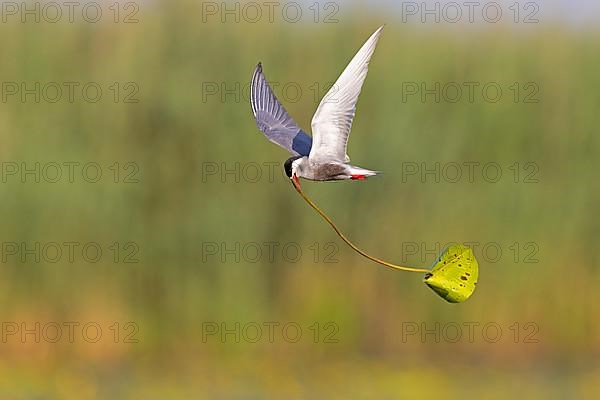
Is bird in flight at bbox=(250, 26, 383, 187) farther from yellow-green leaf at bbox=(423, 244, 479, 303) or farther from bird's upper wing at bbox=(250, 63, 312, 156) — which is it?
yellow-green leaf at bbox=(423, 244, 479, 303)

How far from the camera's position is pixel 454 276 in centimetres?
402

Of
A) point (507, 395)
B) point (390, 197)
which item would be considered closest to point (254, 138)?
point (390, 197)

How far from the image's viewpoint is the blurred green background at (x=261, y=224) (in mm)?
7594

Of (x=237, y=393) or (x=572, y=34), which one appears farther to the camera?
(x=572, y=34)

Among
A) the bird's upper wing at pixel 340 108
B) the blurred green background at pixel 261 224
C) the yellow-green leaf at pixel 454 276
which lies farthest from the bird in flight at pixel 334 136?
the blurred green background at pixel 261 224

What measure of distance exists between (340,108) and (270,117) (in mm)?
661

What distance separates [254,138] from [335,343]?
1089 mm

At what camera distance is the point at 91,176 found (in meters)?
7.61

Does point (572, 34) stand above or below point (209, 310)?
above

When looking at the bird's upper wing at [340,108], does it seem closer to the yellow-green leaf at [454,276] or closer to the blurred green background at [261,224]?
the yellow-green leaf at [454,276]

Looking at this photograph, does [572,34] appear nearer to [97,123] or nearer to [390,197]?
[390,197]

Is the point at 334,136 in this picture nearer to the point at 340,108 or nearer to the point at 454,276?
the point at 340,108

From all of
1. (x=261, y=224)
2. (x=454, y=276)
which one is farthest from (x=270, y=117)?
(x=261, y=224)

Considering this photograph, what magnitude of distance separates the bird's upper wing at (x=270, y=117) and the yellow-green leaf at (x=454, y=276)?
2.40 ft
